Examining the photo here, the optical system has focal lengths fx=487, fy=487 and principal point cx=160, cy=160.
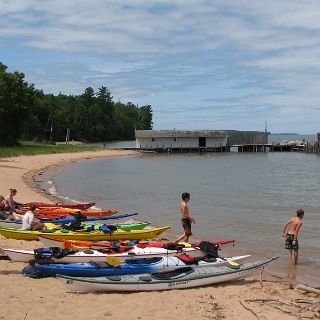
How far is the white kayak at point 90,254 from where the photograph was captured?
10.7 meters

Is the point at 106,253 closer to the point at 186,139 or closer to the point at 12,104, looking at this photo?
the point at 12,104

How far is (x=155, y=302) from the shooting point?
9008mm

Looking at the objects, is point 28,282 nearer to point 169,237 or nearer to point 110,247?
point 110,247

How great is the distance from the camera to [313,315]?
26.6ft

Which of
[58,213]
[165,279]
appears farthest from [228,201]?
[165,279]

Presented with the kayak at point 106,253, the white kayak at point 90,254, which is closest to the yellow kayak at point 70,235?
the kayak at point 106,253

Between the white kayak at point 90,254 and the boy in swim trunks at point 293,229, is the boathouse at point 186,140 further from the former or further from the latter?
the white kayak at point 90,254

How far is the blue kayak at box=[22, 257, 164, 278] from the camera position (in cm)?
981

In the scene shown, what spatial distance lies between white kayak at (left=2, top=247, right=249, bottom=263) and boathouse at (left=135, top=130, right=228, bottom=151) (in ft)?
240

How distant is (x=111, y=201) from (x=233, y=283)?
16014 mm

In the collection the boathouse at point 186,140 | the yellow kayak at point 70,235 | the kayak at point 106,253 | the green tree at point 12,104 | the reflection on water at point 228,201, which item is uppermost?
the green tree at point 12,104

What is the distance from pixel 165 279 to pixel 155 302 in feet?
2.58

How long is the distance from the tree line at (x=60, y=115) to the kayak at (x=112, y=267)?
5591cm

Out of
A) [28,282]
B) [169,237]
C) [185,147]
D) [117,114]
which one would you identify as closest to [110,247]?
[28,282]
